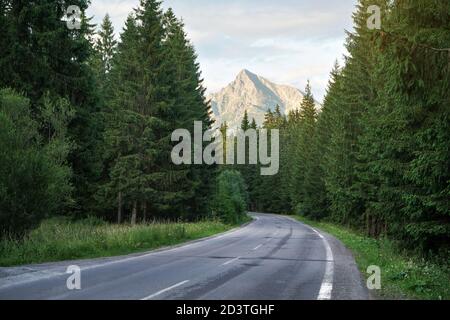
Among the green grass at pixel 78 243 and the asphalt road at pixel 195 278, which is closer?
the asphalt road at pixel 195 278

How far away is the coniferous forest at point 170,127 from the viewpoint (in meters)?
12.2

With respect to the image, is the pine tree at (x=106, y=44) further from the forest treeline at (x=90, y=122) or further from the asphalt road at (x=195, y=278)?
the asphalt road at (x=195, y=278)

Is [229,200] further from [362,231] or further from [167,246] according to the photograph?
[167,246]

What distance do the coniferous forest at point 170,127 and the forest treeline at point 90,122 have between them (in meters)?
0.08

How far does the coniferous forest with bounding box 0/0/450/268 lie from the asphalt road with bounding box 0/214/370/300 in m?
3.54

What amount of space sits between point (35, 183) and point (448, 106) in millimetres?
13121

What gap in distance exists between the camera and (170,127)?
37.2m

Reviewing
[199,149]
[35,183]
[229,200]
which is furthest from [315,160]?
[35,183]

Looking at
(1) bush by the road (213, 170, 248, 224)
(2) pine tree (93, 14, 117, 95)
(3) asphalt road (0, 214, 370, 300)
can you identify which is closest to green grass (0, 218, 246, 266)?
(3) asphalt road (0, 214, 370, 300)

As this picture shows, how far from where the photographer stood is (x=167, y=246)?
70.4ft

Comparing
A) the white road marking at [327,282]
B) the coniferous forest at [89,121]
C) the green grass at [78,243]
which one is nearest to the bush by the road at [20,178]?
the coniferous forest at [89,121]

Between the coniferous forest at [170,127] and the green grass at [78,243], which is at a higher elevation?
the coniferous forest at [170,127]

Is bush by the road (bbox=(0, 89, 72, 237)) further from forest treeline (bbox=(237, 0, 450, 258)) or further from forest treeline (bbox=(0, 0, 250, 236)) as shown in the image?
forest treeline (bbox=(237, 0, 450, 258))

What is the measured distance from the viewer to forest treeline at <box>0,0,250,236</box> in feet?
52.9
